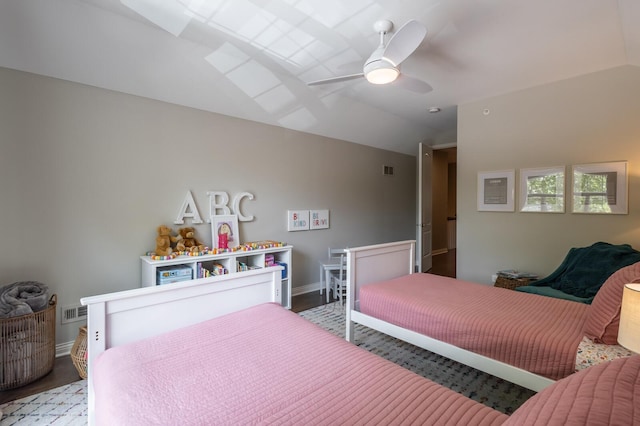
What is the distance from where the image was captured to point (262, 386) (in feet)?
3.74

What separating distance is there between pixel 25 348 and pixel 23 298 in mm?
338

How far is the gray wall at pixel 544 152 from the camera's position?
9.66ft

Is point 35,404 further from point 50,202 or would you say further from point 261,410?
point 261,410

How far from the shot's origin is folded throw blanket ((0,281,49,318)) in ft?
6.65

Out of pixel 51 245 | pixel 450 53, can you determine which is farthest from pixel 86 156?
pixel 450 53

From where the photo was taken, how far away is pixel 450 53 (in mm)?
2678

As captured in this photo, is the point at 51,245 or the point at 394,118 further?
the point at 394,118

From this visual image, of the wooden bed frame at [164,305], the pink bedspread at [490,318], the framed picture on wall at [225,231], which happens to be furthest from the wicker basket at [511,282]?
the framed picture on wall at [225,231]

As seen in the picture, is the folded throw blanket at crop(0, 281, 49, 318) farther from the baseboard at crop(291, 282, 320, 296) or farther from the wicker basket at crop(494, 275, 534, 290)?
the wicker basket at crop(494, 275, 534, 290)

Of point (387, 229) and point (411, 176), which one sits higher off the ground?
point (411, 176)

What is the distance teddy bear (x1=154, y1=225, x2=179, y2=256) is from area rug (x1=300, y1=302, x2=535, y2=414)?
169 cm

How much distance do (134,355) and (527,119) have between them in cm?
427

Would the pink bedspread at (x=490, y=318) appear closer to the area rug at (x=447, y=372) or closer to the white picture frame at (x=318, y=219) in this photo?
the area rug at (x=447, y=372)

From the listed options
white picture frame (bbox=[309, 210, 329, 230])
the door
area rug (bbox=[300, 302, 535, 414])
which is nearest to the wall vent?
→ area rug (bbox=[300, 302, 535, 414])
